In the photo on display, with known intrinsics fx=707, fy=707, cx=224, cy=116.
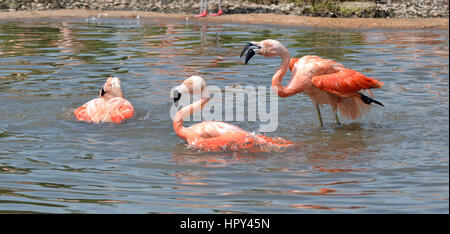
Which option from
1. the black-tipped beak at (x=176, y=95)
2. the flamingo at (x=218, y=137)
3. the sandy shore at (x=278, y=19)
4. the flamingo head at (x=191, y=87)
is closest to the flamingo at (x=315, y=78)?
the flamingo head at (x=191, y=87)

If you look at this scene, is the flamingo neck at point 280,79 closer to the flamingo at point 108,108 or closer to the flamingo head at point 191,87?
the flamingo head at point 191,87

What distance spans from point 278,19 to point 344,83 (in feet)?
35.1

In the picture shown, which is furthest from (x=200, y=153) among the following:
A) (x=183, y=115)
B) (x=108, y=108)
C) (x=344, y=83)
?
(x=344, y=83)

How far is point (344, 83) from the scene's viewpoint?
777 centimetres

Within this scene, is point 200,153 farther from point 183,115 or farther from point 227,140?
point 183,115

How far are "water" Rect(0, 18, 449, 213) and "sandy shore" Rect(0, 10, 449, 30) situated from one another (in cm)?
285

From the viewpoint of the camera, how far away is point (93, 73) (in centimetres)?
1127

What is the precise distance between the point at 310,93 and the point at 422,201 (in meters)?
3.20

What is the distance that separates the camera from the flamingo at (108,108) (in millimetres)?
8047

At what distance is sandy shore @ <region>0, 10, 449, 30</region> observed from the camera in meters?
17.0

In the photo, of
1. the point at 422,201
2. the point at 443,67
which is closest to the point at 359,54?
the point at 443,67

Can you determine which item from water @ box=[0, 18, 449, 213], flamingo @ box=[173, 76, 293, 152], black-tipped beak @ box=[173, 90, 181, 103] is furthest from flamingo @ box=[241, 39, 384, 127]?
black-tipped beak @ box=[173, 90, 181, 103]

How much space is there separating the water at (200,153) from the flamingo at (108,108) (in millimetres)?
113

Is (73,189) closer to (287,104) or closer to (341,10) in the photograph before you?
(287,104)
